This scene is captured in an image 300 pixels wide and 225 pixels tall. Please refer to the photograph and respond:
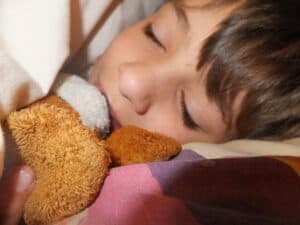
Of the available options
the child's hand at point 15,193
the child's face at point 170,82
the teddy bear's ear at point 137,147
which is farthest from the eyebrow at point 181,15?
the child's hand at point 15,193

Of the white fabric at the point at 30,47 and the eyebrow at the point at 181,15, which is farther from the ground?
the white fabric at the point at 30,47

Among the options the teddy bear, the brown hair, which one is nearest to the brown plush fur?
the teddy bear

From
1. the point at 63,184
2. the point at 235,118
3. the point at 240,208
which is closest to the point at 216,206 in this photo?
the point at 240,208

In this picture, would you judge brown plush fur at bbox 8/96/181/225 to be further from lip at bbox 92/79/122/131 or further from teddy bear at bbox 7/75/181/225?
lip at bbox 92/79/122/131

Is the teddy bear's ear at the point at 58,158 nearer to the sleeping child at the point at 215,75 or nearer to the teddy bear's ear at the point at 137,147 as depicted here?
the teddy bear's ear at the point at 137,147

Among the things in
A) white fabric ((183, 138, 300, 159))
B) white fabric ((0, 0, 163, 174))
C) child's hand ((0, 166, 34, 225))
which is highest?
white fabric ((0, 0, 163, 174))

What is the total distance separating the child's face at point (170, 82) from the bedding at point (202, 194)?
194 millimetres

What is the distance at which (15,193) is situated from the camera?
0.65 m

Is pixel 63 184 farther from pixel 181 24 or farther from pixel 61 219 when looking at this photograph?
pixel 181 24

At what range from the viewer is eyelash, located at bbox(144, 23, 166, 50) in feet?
2.79

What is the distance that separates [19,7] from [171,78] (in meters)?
0.24

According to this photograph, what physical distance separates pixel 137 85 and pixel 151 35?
0.39ft

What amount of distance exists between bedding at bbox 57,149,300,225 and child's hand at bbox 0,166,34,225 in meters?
0.08

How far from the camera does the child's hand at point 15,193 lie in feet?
2.10
